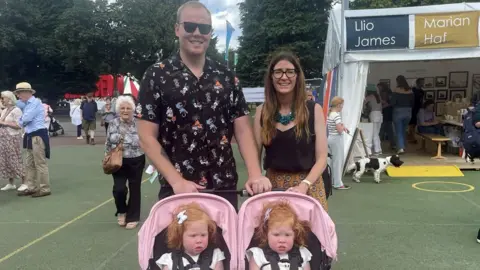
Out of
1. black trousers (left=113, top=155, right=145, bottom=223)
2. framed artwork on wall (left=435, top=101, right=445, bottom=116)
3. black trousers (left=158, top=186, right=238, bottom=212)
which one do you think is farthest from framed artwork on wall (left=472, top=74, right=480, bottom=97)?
black trousers (left=158, top=186, right=238, bottom=212)

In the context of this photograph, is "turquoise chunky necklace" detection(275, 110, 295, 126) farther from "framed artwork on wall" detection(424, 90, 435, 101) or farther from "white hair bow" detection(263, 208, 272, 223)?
"framed artwork on wall" detection(424, 90, 435, 101)

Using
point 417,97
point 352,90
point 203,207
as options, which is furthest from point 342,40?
point 203,207

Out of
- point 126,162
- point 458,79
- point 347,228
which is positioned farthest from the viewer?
point 458,79

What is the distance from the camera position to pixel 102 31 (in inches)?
1332

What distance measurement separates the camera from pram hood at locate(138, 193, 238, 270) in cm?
260

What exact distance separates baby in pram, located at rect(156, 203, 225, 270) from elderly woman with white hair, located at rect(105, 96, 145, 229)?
3.46 m

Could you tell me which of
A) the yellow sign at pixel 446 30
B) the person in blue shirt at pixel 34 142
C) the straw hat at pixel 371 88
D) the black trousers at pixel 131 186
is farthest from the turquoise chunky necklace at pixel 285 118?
the straw hat at pixel 371 88

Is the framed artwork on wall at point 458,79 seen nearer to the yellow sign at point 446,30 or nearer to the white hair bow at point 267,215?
the yellow sign at point 446,30

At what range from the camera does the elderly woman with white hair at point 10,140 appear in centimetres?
768

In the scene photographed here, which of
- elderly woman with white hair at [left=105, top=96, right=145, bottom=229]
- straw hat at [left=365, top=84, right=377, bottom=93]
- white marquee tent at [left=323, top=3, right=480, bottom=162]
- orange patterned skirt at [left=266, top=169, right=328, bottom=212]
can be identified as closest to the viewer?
orange patterned skirt at [left=266, top=169, right=328, bottom=212]

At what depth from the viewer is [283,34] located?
104 feet

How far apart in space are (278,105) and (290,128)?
0.19 meters

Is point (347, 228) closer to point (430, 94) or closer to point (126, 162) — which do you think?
point (126, 162)

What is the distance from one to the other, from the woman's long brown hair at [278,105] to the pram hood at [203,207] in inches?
22.4
